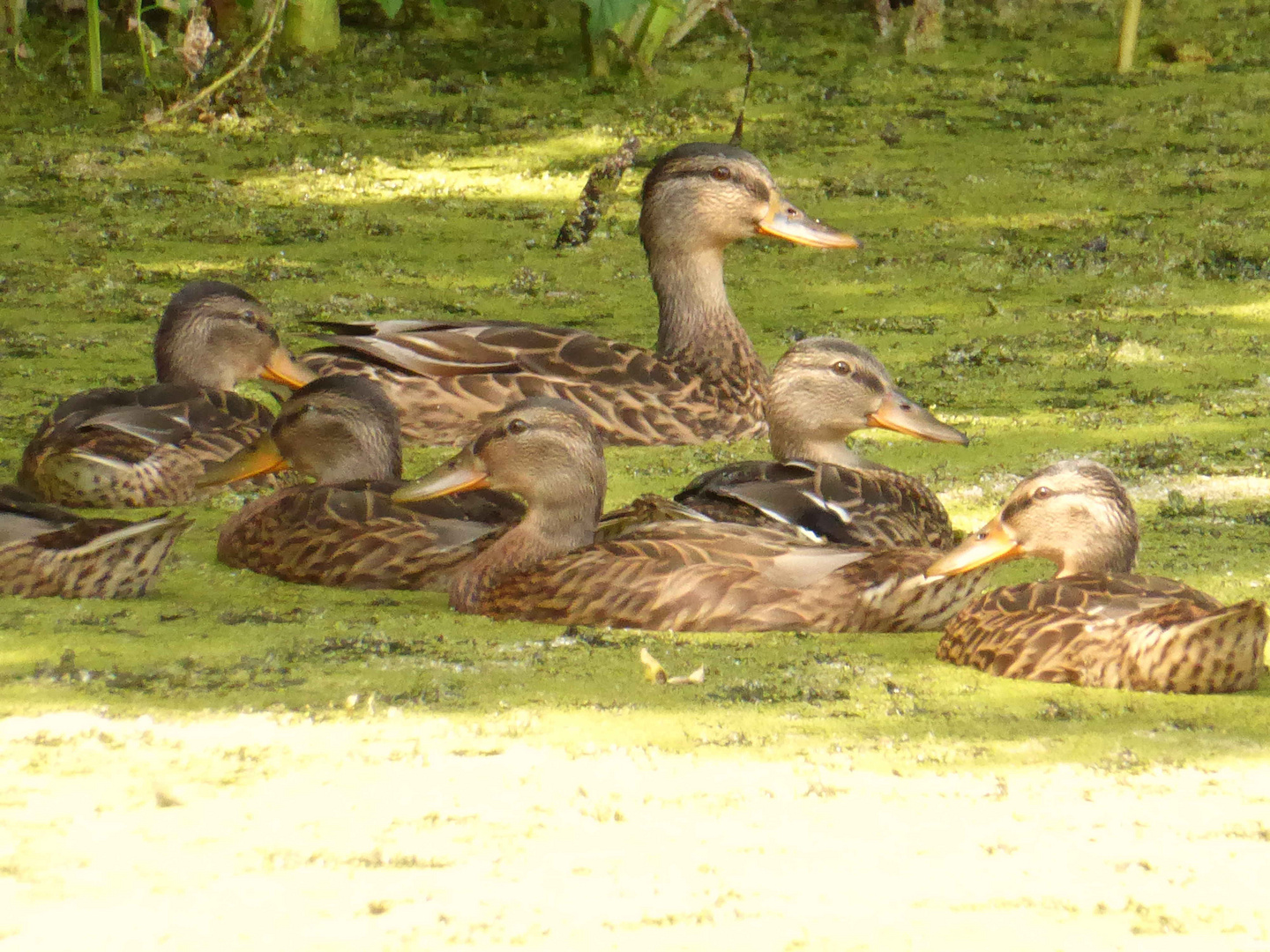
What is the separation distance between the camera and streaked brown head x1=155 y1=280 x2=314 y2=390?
22.7 ft

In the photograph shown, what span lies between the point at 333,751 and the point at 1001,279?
5729mm

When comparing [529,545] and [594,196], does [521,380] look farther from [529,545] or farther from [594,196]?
[594,196]

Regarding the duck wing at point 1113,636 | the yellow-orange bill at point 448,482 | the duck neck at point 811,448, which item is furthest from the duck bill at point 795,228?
the duck wing at point 1113,636

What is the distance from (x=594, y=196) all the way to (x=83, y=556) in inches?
192

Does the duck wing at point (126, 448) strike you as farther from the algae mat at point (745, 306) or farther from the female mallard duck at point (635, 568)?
the female mallard duck at point (635, 568)

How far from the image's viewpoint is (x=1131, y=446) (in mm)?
6496

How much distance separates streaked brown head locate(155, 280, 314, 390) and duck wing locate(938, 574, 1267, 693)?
3.06 metres

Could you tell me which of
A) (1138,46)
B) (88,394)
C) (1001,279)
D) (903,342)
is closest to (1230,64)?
(1138,46)

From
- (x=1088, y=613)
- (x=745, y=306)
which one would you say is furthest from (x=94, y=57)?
(x=1088, y=613)

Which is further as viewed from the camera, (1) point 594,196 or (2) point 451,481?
(1) point 594,196

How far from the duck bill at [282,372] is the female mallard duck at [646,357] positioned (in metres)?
0.16

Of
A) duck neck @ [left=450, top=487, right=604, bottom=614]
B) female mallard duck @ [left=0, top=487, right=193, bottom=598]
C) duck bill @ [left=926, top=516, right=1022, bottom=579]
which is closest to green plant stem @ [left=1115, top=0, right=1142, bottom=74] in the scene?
duck neck @ [left=450, top=487, right=604, bottom=614]

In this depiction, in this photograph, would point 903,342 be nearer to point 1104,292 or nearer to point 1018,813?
point 1104,292

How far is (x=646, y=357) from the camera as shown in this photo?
704 centimetres
